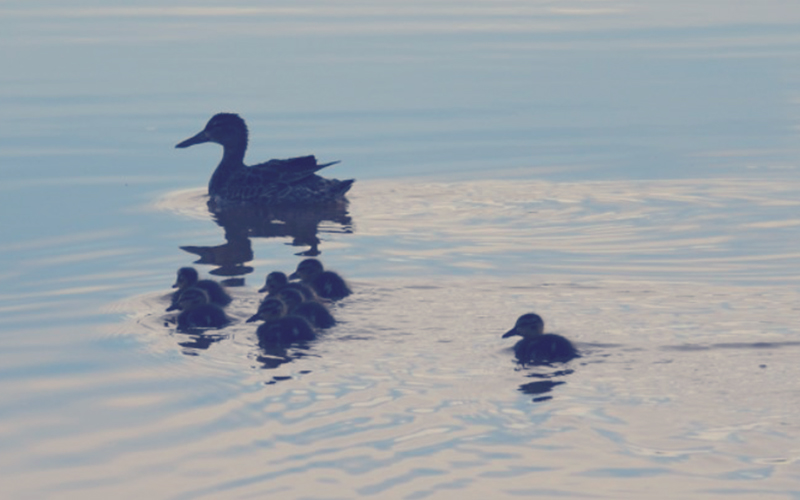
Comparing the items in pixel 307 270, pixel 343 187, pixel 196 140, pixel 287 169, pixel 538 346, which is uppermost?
pixel 196 140

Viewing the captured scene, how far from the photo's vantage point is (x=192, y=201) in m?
13.1

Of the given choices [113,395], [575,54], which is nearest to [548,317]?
[113,395]

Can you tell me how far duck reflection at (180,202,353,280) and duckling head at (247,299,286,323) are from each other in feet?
4.81

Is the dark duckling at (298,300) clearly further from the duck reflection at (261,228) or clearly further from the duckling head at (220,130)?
the duckling head at (220,130)

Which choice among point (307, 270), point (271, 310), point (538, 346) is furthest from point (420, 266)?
point (538, 346)

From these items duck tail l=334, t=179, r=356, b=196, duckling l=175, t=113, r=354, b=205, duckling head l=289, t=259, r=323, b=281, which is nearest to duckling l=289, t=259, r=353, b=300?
duckling head l=289, t=259, r=323, b=281

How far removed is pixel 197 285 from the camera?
9328 mm

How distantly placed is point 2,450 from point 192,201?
6056mm

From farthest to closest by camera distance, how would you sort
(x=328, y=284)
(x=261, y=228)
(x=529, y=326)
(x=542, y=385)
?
(x=261, y=228) < (x=328, y=284) < (x=529, y=326) < (x=542, y=385)

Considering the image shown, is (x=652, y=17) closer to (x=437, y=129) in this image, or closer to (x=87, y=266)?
(x=437, y=129)

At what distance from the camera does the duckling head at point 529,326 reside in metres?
8.31

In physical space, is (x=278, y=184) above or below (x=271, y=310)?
above

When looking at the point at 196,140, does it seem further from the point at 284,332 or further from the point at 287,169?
the point at 284,332

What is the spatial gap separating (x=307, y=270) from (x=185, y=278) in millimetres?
793
